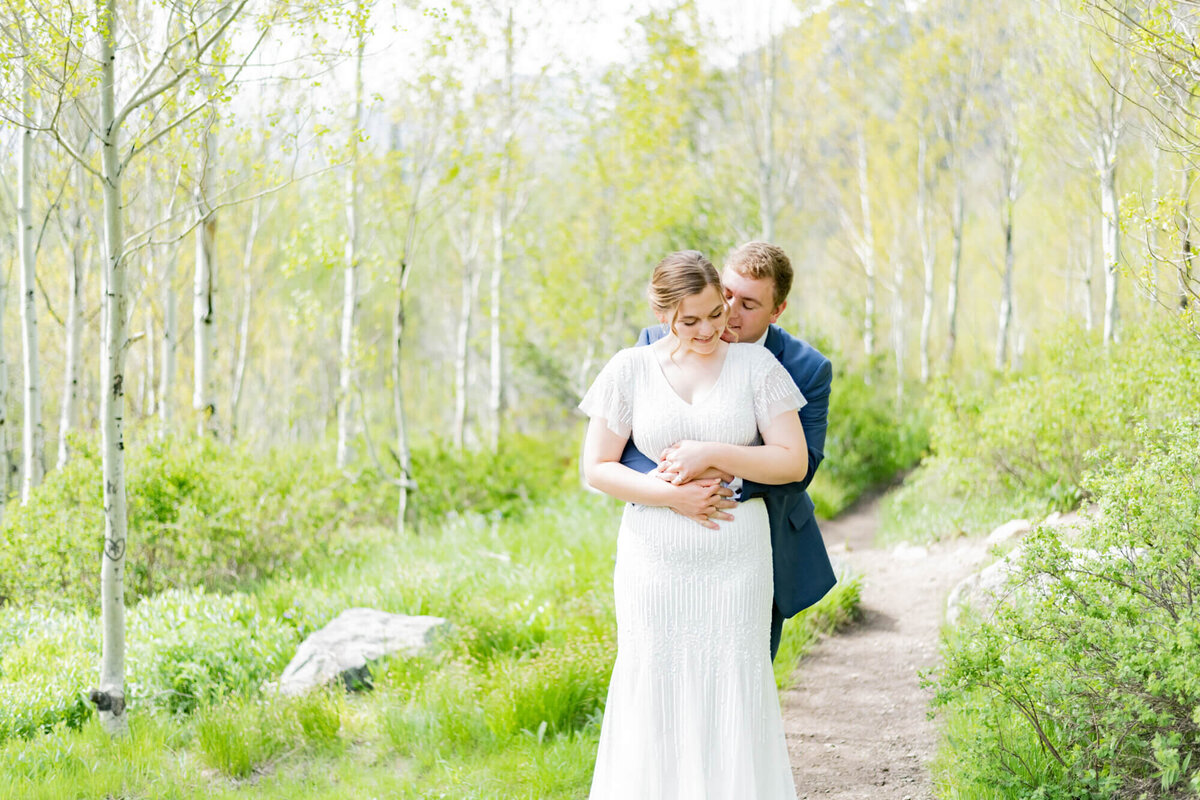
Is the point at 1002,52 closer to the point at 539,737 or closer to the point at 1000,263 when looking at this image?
the point at 1000,263

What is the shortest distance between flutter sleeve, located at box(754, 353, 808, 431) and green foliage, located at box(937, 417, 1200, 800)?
1.06 m

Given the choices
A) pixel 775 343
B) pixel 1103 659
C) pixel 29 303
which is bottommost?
pixel 1103 659

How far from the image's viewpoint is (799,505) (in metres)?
3.02

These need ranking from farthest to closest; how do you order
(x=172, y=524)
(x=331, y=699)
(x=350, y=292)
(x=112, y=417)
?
(x=350, y=292) → (x=172, y=524) → (x=331, y=699) → (x=112, y=417)

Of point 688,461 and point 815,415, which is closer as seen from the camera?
point 688,461

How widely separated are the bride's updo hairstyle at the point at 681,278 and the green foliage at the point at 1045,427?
3829 millimetres

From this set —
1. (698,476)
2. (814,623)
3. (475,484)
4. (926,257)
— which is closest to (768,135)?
(475,484)

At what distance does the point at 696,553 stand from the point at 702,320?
692 millimetres

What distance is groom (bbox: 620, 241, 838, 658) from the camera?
296cm

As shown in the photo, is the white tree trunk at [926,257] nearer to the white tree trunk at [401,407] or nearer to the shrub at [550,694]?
the white tree trunk at [401,407]

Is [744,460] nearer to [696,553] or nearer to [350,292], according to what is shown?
[696,553]

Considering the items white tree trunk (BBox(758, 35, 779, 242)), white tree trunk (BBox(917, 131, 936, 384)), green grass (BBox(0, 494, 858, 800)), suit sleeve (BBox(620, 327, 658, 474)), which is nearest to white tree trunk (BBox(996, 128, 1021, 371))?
white tree trunk (BBox(917, 131, 936, 384))

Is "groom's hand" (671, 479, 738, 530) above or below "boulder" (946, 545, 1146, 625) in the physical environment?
above

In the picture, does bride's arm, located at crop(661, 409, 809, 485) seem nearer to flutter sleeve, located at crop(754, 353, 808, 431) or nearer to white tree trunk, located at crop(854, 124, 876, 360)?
flutter sleeve, located at crop(754, 353, 808, 431)
